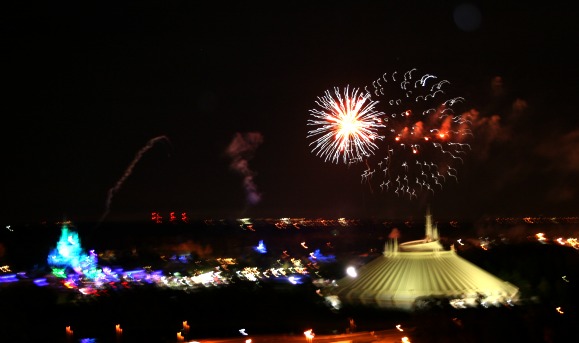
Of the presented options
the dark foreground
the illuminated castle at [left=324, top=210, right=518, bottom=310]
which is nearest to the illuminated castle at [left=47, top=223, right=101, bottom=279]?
the dark foreground

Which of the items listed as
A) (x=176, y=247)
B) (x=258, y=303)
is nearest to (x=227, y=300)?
(x=258, y=303)

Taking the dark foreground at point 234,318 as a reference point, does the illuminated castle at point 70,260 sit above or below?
above

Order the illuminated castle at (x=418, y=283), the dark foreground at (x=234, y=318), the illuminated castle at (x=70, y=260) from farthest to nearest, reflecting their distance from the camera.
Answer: the illuminated castle at (x=70, y=260) < the illuminated castle at (x=418, y=283) < the dark foreground at (x=234, y=318)

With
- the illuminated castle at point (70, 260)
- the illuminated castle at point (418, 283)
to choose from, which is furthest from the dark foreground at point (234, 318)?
the illuminated castle at point (70, 260)

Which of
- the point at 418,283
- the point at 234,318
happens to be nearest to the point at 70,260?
the point at 234,318

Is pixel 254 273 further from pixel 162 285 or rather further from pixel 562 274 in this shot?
pixel 562 274

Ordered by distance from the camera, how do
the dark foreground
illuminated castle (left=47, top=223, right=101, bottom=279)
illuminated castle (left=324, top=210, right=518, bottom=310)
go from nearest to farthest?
1. the dark foreground
2. illuminated castle (left=324, top=210, right=518, bottom=310)
3. illuminated castle (left=47, top=223, right=101, bottom=279)

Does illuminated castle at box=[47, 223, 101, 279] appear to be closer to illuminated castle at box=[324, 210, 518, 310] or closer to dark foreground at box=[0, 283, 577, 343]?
dark foreground at box=[0, 283, 577, 343]

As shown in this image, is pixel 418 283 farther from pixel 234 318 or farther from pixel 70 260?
pixel 70 260

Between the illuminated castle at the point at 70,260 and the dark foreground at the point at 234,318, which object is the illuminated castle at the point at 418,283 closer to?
the dark foreground at the point at 234,318
